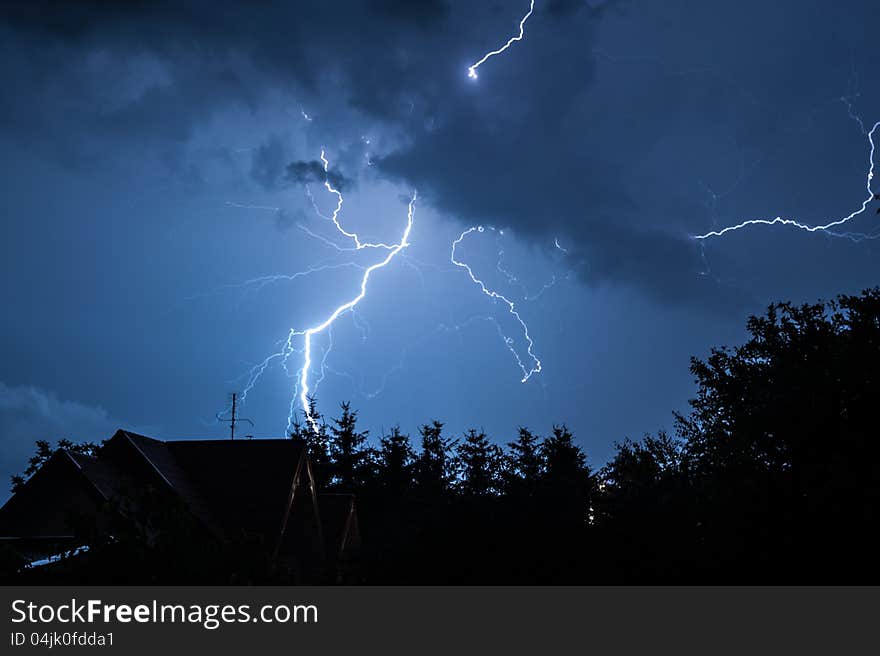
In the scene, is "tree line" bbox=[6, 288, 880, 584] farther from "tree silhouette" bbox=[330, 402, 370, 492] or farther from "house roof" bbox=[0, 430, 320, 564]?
"tree silhouette" bbox=[330, 402, 370, 492]

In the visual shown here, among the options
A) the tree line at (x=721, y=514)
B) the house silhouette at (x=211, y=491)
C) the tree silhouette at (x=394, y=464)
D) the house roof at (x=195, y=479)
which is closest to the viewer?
the tree line at (x=721, y=514)

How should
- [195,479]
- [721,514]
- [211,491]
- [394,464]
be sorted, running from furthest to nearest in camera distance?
1. [394,464]
2. [195,479]
3. [211,491]
4. [721,514]

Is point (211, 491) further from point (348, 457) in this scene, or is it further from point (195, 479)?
point (348, 457)

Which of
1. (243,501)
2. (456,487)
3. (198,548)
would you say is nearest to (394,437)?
(243,501)

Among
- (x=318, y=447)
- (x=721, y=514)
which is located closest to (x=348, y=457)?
(x=318, y=447)

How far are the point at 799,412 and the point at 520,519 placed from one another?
569cm

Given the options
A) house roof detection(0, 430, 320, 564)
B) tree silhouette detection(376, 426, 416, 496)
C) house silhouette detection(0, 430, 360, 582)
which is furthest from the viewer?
tree silhouette detection(376, 426, 416, 496)

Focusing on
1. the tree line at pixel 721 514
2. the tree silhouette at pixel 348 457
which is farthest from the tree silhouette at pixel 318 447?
the tree line at pixel 721 514

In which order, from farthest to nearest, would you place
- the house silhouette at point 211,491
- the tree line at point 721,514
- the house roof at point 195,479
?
the house roof at point 195,479, the house silhouette at point 211,491, the tree line at point 721,514

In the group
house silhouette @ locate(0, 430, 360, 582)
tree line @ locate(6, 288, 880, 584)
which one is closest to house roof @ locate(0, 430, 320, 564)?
house silhouette @ locate(0, 430, 360, 582)

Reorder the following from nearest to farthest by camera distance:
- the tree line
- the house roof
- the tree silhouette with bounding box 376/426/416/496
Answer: the tree line < the house roof < the tree silhouette with bounding box 376/426/416/496

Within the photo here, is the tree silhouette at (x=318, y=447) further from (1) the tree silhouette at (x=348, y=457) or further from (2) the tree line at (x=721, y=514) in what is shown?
(2) the tree line at (x=721, y=514)

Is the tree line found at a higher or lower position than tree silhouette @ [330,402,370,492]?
lower

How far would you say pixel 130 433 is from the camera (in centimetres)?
1933
